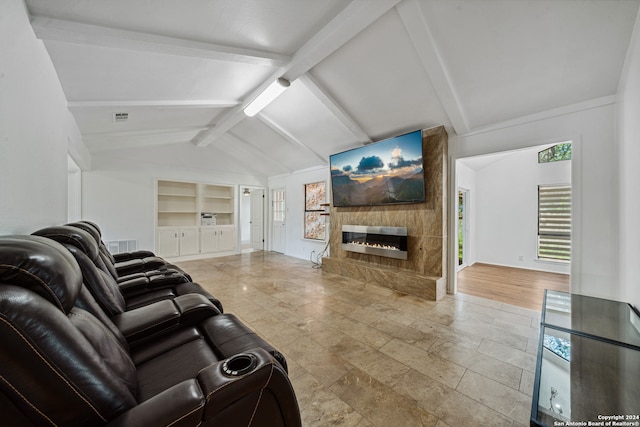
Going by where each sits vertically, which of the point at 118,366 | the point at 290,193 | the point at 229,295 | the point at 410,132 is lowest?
the point at 229,295

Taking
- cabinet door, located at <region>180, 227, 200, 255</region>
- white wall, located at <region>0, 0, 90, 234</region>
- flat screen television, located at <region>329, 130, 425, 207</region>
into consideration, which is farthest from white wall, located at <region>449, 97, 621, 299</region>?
cabinet door, located at <region>180, 227, 200, 255</region>

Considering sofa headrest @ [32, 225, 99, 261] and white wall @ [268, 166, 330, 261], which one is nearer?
sofa headrest @ [32, 225, 99, 261]

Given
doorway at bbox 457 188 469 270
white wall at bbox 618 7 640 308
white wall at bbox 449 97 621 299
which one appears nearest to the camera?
white wall at bbox 618 7 640 308

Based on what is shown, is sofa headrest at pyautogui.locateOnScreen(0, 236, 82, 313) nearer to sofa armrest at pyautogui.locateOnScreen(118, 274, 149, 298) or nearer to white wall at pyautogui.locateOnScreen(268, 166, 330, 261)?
sofa armrest at pyautogui.locateOnScreen(118, 274, 149, 298)

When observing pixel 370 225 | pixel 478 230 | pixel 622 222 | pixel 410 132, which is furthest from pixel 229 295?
pixel 478 230

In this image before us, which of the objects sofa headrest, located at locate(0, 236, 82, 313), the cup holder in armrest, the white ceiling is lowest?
the cup holder in armrest

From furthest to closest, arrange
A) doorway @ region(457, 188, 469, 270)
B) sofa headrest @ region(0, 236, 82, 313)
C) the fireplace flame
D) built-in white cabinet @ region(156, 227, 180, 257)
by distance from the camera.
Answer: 1. built-in white cabinet @ region(156, 227, 180, 257)
2. doorway @ region(457, 188, 469, 270)
3. the fireplace flame
4. sofa headrest @ region(0, 236, 82, 313)

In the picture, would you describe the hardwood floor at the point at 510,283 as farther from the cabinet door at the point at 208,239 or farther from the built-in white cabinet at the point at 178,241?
the built-in white cabinet at the point at 178,241

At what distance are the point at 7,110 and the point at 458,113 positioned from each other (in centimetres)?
415

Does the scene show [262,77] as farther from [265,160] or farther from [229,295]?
[265,160]

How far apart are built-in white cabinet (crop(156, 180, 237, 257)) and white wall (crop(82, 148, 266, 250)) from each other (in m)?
0.32

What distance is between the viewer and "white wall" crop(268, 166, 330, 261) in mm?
6207

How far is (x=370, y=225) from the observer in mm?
4582

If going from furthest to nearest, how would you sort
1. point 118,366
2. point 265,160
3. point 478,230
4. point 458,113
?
point 265,160
point 478,230
point 458,113
point 118,366
